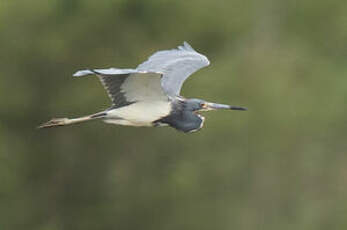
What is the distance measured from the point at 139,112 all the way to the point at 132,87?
29 cm

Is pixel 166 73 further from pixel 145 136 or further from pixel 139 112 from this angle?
pixel 145 136

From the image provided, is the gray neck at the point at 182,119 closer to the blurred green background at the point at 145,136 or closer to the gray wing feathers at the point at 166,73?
the gray wing feathers at the point at 166,73

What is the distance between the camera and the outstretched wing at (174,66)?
11625mm

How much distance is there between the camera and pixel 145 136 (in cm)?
1497

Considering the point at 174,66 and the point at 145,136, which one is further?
the point at 145,136

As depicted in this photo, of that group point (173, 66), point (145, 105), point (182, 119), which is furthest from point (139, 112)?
point (173, 66)

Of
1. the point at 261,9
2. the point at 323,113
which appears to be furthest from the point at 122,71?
the point at 261,9

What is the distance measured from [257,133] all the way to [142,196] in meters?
1.57

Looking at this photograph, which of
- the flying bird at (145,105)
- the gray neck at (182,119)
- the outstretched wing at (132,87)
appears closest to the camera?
the outstretched wing at (132,87)

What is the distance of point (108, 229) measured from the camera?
15258mm

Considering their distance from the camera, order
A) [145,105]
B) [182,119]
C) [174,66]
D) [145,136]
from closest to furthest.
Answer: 1. [145,105]
2. [182,119]
3. [174,66]
4. [145,136]

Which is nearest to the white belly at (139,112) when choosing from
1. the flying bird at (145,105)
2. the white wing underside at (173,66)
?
the flying bird at (145,105)

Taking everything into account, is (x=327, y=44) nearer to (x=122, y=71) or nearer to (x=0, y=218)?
(x=0, y=218)

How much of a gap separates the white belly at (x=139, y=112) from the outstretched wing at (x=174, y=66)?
1.27ft
